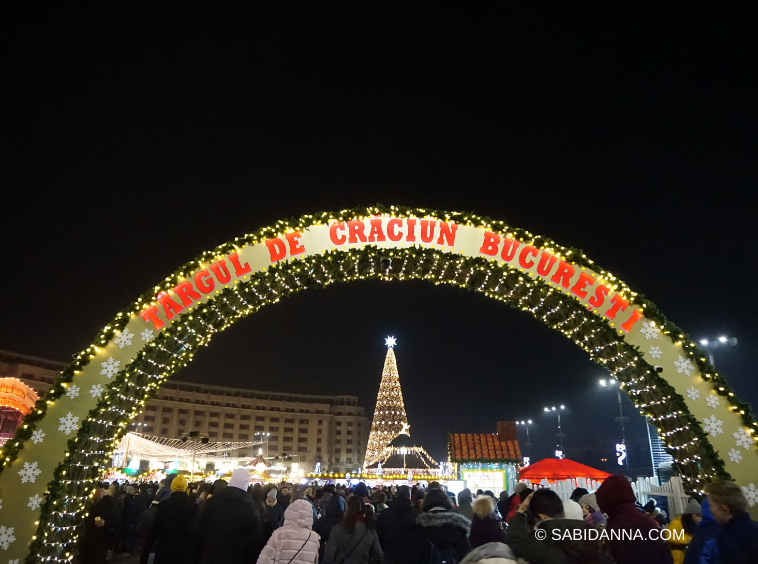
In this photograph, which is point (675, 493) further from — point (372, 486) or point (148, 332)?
point (372, 486)

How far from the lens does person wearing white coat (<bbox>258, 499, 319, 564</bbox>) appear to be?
4.31 meters

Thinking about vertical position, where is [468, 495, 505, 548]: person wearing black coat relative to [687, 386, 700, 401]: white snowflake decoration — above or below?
below

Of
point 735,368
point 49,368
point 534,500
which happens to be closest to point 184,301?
point 534,500

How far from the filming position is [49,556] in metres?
6.39

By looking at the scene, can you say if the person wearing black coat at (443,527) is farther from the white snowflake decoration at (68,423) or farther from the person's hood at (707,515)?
the white snowflake decoration at (68,423)

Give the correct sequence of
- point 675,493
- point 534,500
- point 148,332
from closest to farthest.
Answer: point 534,500 < point 148,332 < point 675,493

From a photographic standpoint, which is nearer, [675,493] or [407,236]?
[407,236]

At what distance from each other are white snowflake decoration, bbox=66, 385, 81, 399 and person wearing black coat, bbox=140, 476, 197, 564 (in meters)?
2.31

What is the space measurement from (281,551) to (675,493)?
10351mm

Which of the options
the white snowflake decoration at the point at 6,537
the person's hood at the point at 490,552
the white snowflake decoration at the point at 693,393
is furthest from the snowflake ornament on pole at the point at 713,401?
the white snowflake decoration at the point at 6,537

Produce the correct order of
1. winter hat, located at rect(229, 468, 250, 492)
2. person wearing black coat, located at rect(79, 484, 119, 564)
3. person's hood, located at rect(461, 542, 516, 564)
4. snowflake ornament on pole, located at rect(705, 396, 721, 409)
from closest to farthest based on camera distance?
person's hood, located at rect(461, 542, 516, 564), winter hat, located at rect(229, 468, 250, 492), snowflake ornament on pole, located at rect(705, 396, 721, 409), person wearing black coat, located at rect(79, 484, 119, 564)

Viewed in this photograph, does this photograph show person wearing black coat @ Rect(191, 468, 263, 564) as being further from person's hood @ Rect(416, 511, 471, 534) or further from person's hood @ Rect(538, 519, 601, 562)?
person's hood @ Rect(538, 519, 601, 562)

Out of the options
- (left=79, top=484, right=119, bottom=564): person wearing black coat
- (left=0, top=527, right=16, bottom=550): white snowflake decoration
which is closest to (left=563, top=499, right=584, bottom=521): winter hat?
(left=0, top=527, right=16, bottom=550): white snowflake decoration

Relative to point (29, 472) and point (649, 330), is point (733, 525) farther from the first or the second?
point (29, 472)
